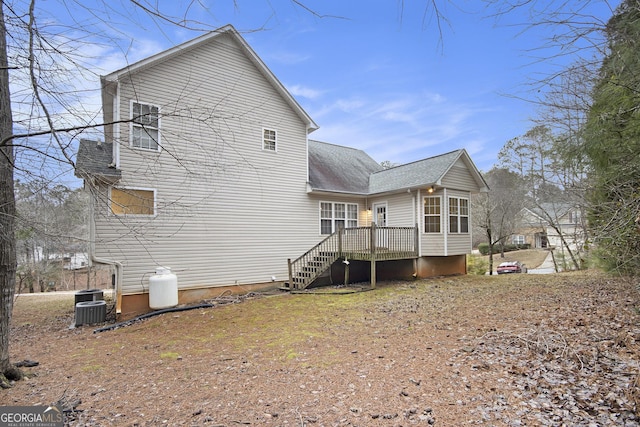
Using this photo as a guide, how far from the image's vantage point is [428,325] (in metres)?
6.31

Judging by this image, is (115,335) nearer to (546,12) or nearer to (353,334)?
(353,334)

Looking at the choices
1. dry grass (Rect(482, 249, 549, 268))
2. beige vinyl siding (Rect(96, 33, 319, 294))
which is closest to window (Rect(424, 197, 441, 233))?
beige vinyl siding (Rect(96, 33, 319, 294))

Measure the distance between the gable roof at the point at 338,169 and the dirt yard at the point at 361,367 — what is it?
6638 millimetres

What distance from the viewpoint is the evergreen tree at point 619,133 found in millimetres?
3957

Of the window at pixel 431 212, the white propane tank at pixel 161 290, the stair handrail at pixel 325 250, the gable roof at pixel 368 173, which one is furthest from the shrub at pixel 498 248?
the white propane tank at pixel 161 290

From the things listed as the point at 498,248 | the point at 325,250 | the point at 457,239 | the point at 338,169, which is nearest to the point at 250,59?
the point at 338,169

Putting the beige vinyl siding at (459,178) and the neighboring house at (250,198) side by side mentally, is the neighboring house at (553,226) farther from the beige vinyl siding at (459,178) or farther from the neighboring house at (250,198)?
the neighboring house at (250,198)

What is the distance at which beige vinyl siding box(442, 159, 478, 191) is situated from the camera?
12.9 m

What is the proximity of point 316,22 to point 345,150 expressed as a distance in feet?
51.6

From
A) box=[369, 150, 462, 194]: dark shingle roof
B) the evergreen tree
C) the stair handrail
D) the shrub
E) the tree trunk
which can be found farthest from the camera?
the shrub

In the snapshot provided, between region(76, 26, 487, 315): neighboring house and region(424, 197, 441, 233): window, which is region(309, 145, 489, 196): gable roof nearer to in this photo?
region(76, 26, 487, 315): neighboring house

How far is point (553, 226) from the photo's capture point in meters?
20.6

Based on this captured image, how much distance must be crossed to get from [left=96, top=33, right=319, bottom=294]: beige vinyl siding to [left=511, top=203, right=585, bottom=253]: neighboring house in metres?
8.55

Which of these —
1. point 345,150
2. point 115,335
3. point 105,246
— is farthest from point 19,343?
point 345,150
